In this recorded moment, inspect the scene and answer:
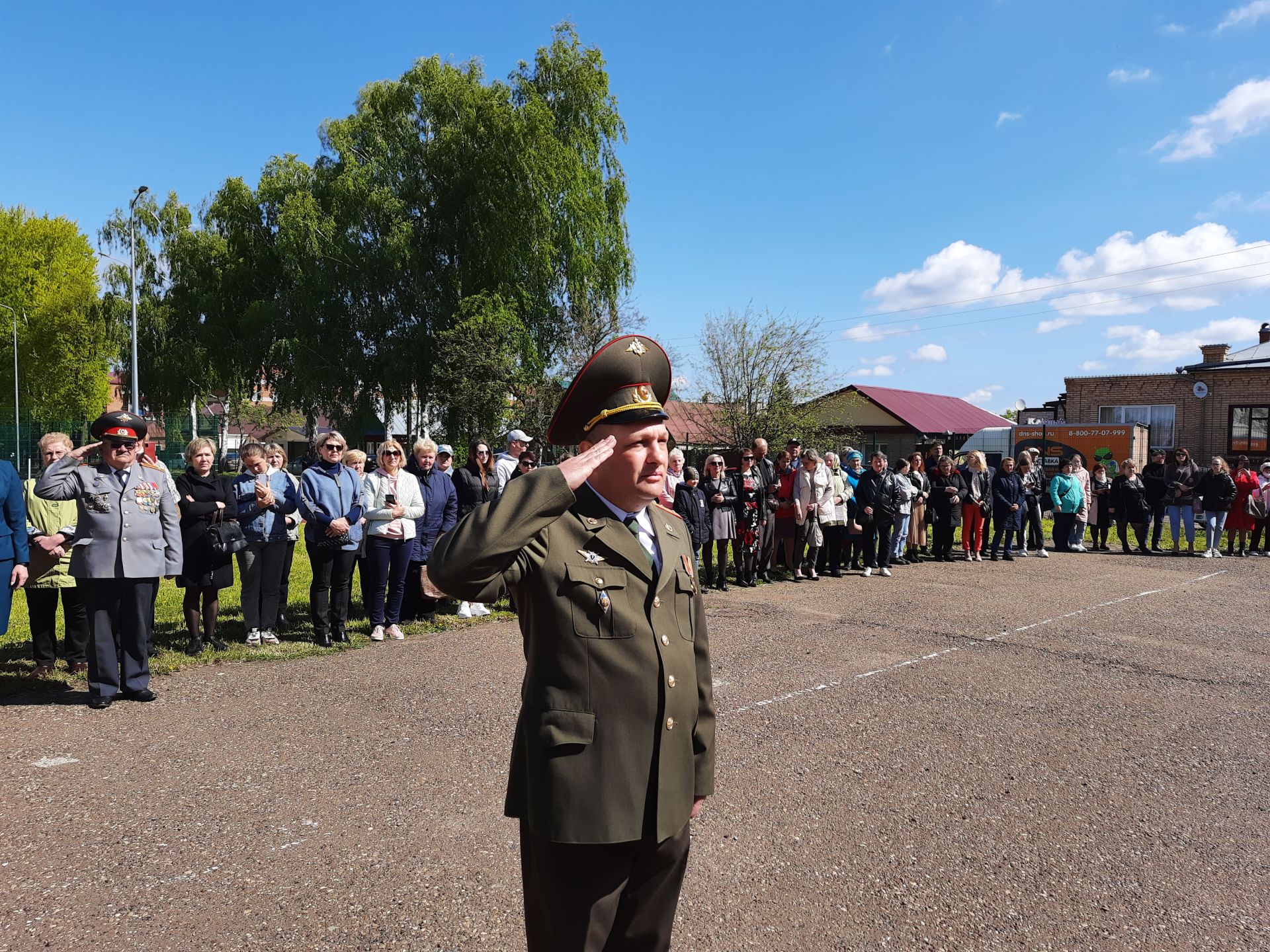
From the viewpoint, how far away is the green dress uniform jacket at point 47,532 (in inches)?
271

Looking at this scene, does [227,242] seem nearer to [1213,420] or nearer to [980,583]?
[980,583]

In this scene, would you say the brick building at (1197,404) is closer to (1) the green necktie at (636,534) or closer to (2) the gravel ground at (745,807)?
(2) the gravel ground at (745,807)

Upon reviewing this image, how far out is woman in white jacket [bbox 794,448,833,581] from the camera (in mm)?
12781

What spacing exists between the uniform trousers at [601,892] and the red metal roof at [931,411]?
43.4 metres

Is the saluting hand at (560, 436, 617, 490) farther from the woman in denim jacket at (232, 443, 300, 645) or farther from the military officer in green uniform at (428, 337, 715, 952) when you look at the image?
the woman in denim jacket at (232, 443, 300, 645)

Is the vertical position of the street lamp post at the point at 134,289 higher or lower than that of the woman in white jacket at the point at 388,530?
higher

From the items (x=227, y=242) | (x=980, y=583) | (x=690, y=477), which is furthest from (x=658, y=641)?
(x=227, y=242)

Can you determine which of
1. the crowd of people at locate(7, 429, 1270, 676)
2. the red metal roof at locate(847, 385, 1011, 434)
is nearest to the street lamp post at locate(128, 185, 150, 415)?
the crowd of people at locate(7, 429, 1270, 676)

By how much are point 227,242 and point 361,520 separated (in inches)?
1094

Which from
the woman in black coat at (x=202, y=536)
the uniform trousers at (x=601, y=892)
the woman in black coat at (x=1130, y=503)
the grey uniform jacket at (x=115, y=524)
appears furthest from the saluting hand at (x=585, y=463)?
the woman in black coat at (x=1130, y=503)

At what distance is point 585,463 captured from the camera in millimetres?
2098

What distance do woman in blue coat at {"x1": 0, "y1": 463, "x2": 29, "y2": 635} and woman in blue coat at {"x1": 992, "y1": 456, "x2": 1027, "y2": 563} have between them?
48.6 ft

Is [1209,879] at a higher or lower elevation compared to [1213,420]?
lower

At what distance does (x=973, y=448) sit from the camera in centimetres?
3638
